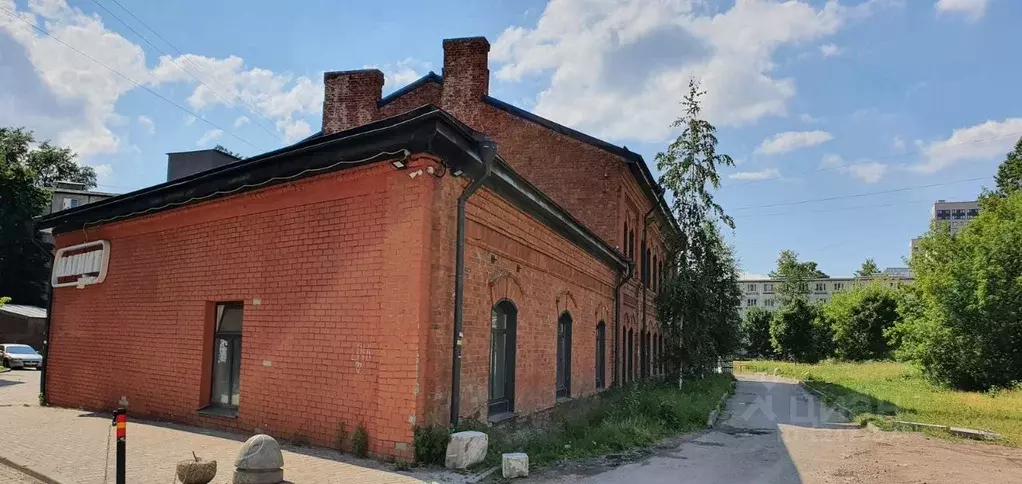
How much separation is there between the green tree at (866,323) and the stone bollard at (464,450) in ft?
162

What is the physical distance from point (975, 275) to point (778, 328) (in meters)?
31.5

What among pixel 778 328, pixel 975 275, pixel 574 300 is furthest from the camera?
pixel 778 328

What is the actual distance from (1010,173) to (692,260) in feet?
113

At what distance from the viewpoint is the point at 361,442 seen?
25.2 ft

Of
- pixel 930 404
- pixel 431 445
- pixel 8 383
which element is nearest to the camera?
pixel 431 445

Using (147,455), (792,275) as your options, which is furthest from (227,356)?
(792,275)

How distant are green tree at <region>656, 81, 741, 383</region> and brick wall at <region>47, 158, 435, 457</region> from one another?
51.1 ft

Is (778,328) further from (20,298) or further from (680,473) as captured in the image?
(20,298)

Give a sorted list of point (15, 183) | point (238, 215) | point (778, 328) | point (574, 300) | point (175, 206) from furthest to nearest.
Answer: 1. point (778, 328)
2. point (15, 183)
3. point (574, 300)
4. point (175, 206)
5. point (238, 215)

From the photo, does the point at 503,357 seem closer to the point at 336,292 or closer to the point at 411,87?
the point at 336,292

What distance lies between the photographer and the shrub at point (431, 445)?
24.2 ft

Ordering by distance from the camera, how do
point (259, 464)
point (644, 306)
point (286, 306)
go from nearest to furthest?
point (259, 464) → point (286, 306) → point (644, 306)

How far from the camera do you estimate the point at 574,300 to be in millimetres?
14492

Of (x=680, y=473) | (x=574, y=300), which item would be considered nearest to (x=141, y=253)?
(x=574, y=300)
